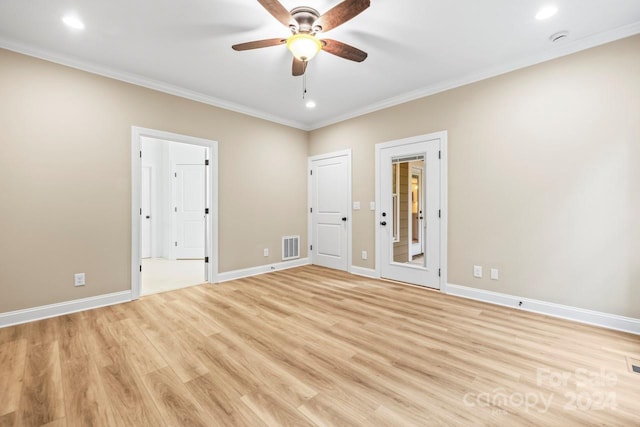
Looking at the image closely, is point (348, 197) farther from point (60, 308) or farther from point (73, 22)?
point (60, 308)

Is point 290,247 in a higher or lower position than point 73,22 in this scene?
lower

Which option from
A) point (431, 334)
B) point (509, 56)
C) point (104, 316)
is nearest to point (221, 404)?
point (431, 334)

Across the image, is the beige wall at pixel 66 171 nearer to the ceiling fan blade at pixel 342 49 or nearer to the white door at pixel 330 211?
the white door at pixel 330 211

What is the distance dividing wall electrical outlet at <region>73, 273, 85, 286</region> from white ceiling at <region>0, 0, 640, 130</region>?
7.81ft

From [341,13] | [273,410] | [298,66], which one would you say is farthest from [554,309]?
[298,66]

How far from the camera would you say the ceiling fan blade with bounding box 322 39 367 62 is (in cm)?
237

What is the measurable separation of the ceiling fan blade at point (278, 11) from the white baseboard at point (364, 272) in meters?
3.60

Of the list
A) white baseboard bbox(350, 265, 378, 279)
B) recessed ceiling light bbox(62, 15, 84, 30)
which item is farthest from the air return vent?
recessed ceiling light bbox(62, 15, 84, 30)

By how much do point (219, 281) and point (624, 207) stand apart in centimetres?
487

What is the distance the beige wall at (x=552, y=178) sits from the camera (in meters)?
2.59

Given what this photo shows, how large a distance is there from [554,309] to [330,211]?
3441 millimetres

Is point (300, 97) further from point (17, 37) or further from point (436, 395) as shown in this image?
point (436, 395)

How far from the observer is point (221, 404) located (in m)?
1.63

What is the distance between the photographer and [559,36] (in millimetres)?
2656
